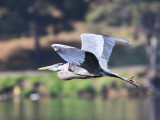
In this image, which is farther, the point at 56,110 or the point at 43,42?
the point at 43,42

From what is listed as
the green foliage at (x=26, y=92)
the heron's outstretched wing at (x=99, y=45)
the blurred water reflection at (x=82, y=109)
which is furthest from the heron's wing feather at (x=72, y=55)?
the green foliage at (x=26, y=92)

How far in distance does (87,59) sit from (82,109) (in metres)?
12.6

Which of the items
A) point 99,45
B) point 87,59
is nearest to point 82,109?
point 99,45

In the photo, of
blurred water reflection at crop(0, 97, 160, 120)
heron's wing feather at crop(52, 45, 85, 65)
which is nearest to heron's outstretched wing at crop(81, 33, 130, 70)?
heron's wing feather at crop(52, 45, 85, 65)

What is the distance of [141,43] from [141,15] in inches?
112

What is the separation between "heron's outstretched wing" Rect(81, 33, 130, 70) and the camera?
739 cm

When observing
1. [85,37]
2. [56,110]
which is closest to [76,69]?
[85,37]

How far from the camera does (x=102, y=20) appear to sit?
2866 cm

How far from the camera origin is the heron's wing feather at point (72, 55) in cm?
652

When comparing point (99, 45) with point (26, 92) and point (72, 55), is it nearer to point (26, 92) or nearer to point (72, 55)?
point (72, 55)

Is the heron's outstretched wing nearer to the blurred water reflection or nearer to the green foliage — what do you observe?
the blurred water reflection

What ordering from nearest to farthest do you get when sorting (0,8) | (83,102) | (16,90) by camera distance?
(83,102)
(16,90)
(0,8)

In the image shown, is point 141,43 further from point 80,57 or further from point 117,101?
point 80,57

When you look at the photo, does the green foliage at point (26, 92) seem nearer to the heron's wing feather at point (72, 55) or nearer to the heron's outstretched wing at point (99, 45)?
the heron's outstretched wing at point (99, 45)
